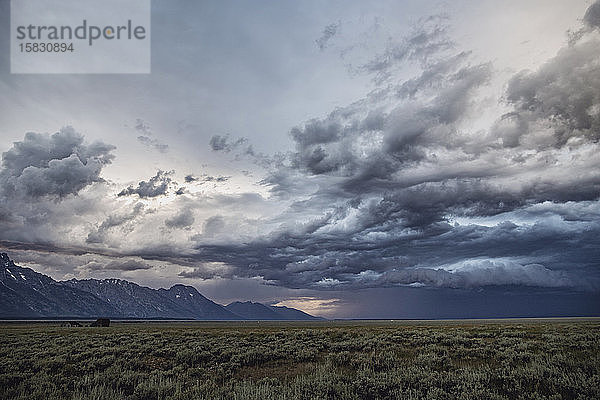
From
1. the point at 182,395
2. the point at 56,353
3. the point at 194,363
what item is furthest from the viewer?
the point at 56,353

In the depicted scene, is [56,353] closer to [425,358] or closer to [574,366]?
[425,358]

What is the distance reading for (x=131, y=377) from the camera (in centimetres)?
1355

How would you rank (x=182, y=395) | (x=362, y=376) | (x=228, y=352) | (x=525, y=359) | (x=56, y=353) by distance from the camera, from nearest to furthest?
(x=182, y=395) → (x=362, y=376) → (x=525, y=359) → (x=228, y=352) → (x=56, y=353)

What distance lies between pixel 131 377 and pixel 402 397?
9784mm

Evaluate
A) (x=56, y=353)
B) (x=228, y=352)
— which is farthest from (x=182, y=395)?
(x=56, y=353)

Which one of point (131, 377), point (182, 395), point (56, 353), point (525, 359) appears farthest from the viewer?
point (56, 353)

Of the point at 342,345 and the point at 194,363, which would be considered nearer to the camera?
the point at 194,363

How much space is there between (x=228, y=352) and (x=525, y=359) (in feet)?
47.6

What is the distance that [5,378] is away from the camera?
13.8m

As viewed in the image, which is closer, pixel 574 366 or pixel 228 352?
pixel 574 366

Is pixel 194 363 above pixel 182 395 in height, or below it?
below

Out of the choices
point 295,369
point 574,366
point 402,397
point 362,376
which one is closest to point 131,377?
point 295,369

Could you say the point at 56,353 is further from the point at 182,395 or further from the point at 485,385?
the point at 485,385

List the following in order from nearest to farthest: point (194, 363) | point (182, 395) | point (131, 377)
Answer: point (182, 395) < point (131, 377) < point (194, 363)
